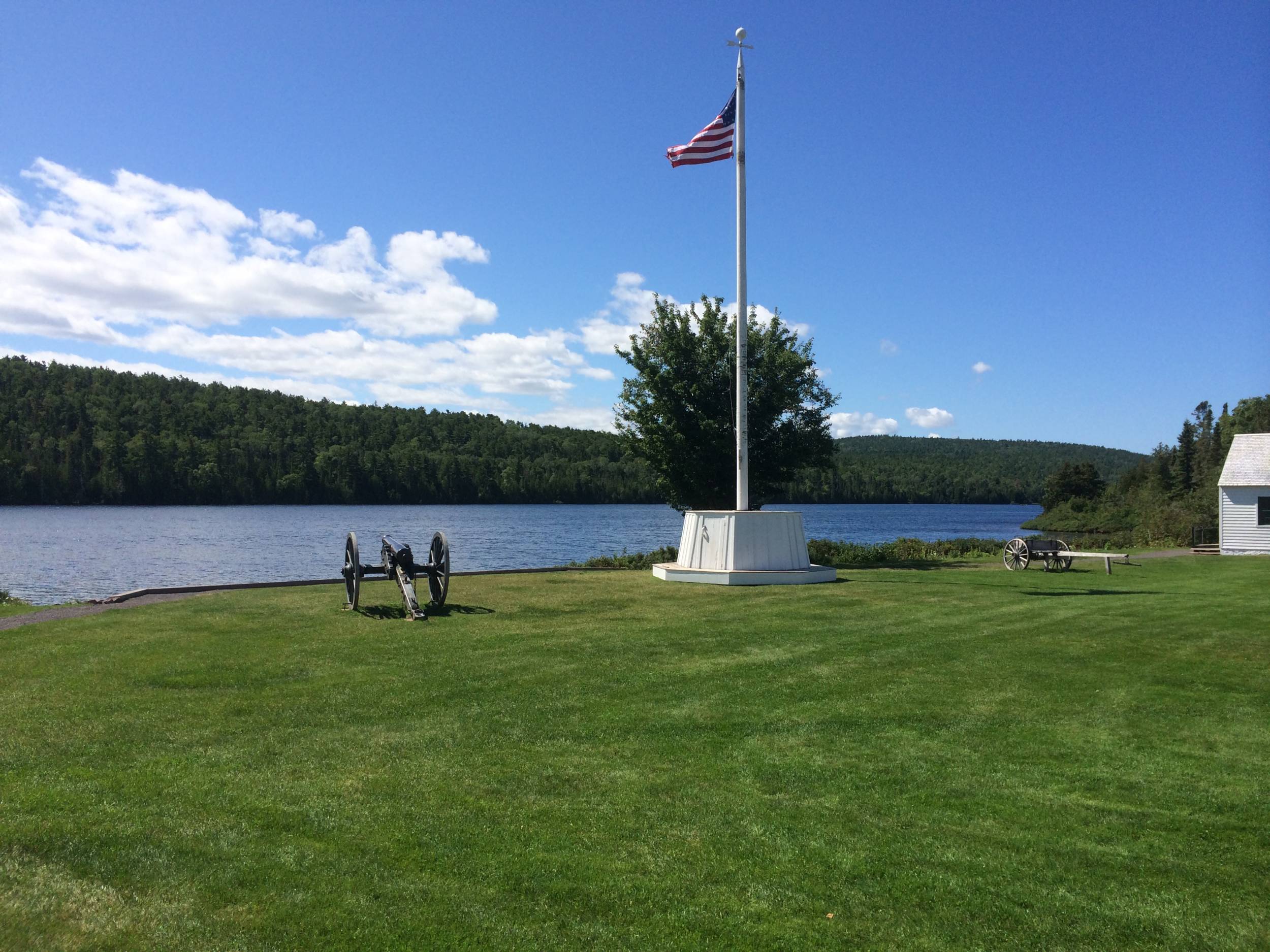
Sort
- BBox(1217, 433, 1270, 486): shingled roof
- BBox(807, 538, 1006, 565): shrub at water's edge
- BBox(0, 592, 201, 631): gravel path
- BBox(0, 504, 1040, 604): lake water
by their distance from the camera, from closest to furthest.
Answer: BBox(0, 592, 201, 631): gravel path → BBox(807, 538, 1006, 565): shrub at water's edge → BBox(1217, 433, 1270, 486): shingled roof → BBox(0, 504, 1040, 604): lake water

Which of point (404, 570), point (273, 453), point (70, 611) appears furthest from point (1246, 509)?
point (273, 453)

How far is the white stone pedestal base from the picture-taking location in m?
17.7

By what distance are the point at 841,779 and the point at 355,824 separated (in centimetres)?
303

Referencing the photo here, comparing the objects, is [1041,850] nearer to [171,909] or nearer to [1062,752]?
[1062,752]

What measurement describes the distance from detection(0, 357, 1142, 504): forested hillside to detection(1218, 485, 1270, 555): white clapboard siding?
229 feet

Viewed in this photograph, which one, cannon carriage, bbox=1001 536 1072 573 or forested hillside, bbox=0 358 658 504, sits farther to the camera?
forested hillside, bbox=0 358 658 504

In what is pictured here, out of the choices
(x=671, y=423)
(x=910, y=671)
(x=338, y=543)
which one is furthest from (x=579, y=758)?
(x=338, y=543)

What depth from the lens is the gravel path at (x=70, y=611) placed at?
1153cm

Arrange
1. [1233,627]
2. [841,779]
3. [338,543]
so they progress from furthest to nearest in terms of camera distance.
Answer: [338,543] < [1233,627] < [841,779]

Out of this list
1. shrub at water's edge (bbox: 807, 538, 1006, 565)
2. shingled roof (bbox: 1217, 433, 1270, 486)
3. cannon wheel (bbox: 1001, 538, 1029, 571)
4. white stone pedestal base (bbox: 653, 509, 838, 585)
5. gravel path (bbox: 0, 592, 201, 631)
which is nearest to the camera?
gravel path (bbox: 0, 592, 201, 631)

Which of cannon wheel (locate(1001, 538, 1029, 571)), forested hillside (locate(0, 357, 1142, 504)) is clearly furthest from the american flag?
forested hillside (locate(0, 357, 1142, 504))

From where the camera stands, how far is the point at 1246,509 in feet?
101

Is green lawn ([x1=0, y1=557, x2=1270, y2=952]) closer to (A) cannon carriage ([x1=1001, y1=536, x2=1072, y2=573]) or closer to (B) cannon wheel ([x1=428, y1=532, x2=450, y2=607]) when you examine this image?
(B) cannon wheel ([x1=428, y1=532, x2=450, y2=607])

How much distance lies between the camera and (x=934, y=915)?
12.9 feet
